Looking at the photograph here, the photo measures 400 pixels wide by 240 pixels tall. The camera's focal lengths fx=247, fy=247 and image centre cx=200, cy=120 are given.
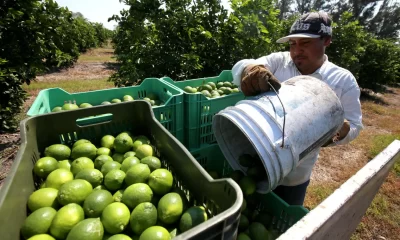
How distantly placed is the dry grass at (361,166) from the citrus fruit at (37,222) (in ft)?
11.7

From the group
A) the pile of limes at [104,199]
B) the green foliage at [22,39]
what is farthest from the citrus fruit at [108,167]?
the green foliage at [22,39]

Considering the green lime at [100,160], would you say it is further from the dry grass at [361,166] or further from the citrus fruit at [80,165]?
the dry grass at [361,166]

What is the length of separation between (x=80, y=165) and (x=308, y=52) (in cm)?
200

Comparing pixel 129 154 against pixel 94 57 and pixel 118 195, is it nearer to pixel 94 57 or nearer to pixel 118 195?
pixel 118 195

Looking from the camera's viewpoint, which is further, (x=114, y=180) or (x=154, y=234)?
(x=114, y=180)

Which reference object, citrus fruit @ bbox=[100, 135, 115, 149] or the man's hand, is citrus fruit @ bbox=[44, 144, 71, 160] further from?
the man's hand

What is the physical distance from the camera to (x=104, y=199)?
1359mm

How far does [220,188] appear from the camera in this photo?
1069 mm

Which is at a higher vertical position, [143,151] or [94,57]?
[143,151]

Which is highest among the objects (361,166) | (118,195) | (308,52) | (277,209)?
(308,52)

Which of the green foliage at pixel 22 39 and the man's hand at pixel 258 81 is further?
the green foliage at pixel 22 39

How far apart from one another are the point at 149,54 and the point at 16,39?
2596mm

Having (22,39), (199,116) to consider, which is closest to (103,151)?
(199,116)

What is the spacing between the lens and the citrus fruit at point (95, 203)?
1.31 m
